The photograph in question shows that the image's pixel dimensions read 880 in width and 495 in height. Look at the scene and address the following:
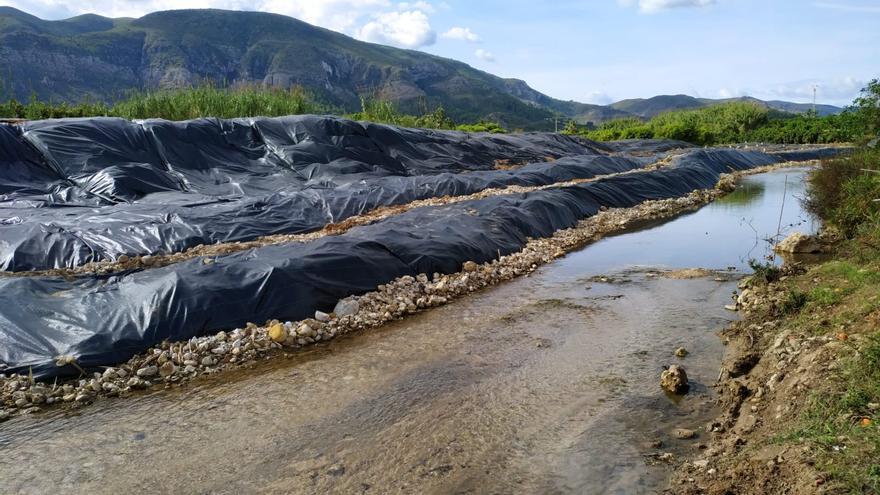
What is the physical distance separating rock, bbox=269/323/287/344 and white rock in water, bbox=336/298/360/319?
81 cm

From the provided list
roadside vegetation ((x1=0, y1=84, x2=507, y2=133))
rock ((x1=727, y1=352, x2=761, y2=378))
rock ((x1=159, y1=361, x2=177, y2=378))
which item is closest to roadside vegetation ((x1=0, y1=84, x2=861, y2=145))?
roadside vegetation ((x1=0, y1=84, x2=507, y2=133))

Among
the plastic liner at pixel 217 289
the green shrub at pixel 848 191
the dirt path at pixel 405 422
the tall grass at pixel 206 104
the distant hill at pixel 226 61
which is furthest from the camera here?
the distant hill at pixel 226 61

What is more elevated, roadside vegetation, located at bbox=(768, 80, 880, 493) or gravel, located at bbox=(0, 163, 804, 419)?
roadside vegetation, located at bbox=(768, 80, 880, 493)

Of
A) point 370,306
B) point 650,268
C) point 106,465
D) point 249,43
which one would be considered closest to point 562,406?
point 370,306

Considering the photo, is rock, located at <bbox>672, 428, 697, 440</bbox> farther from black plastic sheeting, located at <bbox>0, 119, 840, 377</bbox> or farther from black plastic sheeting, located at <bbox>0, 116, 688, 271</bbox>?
black plastic sheeting, located at <bbox>0, 116, 688, 271</bbox>

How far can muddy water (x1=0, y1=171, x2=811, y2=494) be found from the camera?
388 centimetres

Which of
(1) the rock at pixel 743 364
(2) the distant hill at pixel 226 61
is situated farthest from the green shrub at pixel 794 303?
(2) the distant hill at pixel 226 61

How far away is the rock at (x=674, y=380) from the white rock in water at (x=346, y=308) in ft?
11.8

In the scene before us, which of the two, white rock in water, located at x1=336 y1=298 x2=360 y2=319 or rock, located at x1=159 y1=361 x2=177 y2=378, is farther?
white rock in water, located at x1=336 y1=298 x2=360 y2=319

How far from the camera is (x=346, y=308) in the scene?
6941 millimetres

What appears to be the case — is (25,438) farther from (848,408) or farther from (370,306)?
(848,408)

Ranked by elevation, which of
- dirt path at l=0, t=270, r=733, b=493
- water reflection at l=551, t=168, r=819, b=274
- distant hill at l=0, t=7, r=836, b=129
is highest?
distant hill at l=0, t=7, r=836, b=129

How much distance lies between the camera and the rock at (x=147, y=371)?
5398 mm

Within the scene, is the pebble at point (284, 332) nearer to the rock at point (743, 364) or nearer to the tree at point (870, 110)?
the rock at point (743, 364)
